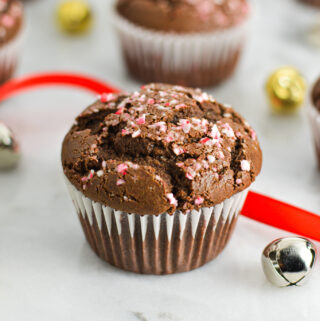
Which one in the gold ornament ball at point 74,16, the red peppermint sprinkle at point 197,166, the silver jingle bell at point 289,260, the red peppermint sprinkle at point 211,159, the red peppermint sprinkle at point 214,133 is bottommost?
the gold ornament ball at point 74,16

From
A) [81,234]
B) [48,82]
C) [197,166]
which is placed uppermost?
[197,166]

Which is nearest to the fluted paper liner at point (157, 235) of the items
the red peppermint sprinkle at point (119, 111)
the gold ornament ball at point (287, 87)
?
the red peppermint sprinkle at point (119, 111)

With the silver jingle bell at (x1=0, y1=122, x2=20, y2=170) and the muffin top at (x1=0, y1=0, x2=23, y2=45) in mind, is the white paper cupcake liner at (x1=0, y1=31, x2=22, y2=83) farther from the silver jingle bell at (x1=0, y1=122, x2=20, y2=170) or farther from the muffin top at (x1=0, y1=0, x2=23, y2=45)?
the silver jingle bell at (x1=0, y1=122, x2=20, y2=170)

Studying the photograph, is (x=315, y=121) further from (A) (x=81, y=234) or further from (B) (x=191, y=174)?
(A) (x=81, y=234)

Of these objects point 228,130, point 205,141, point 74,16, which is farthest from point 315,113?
point 74,16

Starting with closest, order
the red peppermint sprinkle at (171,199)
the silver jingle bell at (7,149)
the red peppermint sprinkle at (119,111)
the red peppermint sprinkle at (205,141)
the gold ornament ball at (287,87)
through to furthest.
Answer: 1. the red peppermint sprinkle at (171,199)
2. the red peppermint sprinkle at (205,141)
3. the red peppermint sprinkle at (119,111)
4. the silver jingle bell at (7,149)
5. the gold ornament ball at (287,87)

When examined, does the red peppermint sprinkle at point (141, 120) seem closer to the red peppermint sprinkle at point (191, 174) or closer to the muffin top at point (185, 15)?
the red peppermint sprinkle at point (191, 174)

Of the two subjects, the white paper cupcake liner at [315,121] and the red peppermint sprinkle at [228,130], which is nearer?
the red peppermint sprinkle at [228,130]

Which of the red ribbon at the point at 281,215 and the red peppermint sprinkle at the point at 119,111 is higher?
the red peppermint sprinkle at the point at 119,111
